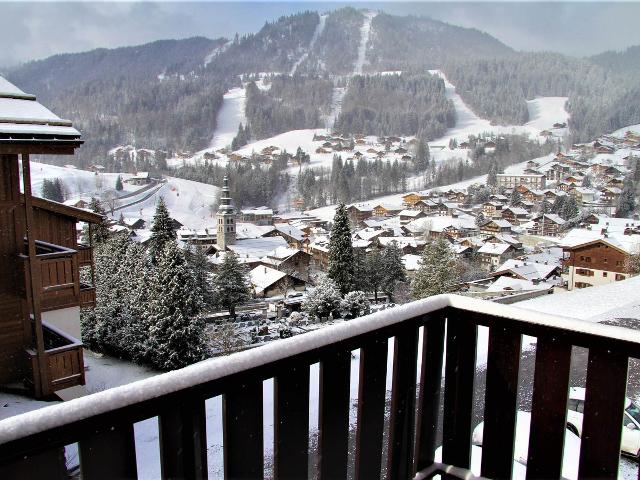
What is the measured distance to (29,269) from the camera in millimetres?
4641

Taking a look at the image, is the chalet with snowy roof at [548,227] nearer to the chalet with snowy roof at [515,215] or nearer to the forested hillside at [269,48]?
the chalet with snowy roof at [515,215]

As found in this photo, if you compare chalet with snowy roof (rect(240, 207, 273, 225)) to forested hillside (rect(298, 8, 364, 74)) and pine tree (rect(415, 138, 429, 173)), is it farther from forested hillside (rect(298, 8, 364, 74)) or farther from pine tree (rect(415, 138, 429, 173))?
forested hillside (rect(298, 8, 364, 74))

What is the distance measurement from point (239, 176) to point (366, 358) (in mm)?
53300

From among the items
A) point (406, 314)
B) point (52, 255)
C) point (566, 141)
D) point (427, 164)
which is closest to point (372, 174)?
point (427, 164)

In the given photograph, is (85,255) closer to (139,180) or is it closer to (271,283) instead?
(271,283)

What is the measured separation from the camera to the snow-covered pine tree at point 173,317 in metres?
11.4

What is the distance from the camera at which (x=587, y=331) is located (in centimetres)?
111

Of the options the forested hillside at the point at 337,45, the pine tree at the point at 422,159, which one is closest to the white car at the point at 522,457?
the pine tree at the point at 422,159

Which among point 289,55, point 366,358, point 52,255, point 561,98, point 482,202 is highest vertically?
point 289,55

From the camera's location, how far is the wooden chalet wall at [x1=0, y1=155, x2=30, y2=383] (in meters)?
4.60

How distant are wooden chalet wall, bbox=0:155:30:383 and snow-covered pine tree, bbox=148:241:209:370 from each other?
21.0 ft

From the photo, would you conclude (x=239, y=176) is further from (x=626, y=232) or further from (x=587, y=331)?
(x=587, y=331)

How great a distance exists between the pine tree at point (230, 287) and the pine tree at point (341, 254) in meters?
3.24

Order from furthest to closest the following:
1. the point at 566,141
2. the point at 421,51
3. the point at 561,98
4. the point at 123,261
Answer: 1. the point at 421,51
2. the point at 561,98
3. the point at 566,141
4. the point at 123,261
